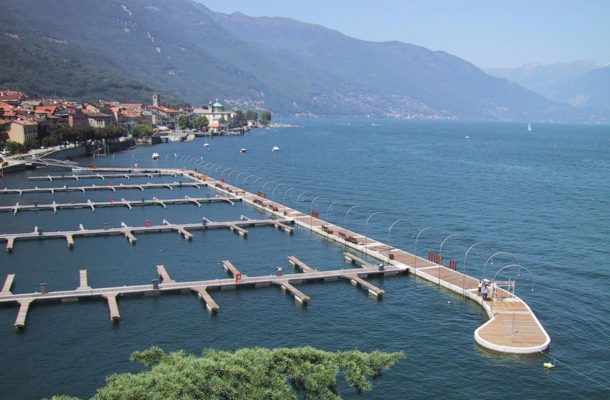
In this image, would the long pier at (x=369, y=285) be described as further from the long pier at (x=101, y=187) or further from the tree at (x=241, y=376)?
the long pier at (x=101, y=187)

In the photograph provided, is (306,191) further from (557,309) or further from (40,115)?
(40,115)

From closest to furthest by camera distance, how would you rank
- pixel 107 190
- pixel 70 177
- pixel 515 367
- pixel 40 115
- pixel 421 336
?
pixel 515 367 → pixel 421 336 → pixel 107 190 → pixel 70 177 → pixel 40 115

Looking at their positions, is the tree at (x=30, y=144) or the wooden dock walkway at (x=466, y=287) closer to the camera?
the wooden dock walkway at (x=466, y=287)

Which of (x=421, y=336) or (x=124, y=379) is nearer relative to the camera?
(x=124, y=379)

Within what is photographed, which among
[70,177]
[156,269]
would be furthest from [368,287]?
[70,177]

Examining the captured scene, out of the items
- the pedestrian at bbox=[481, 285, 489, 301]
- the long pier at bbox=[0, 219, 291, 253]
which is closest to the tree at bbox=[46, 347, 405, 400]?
the pedestrian at bbox=[481, 285, 489, 301]

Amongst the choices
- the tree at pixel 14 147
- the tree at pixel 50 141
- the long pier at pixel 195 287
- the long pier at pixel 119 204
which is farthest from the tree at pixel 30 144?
the long pier at pixel 195 287

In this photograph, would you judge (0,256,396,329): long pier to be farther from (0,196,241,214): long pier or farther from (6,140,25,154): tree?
(6,140,25,154): tree
